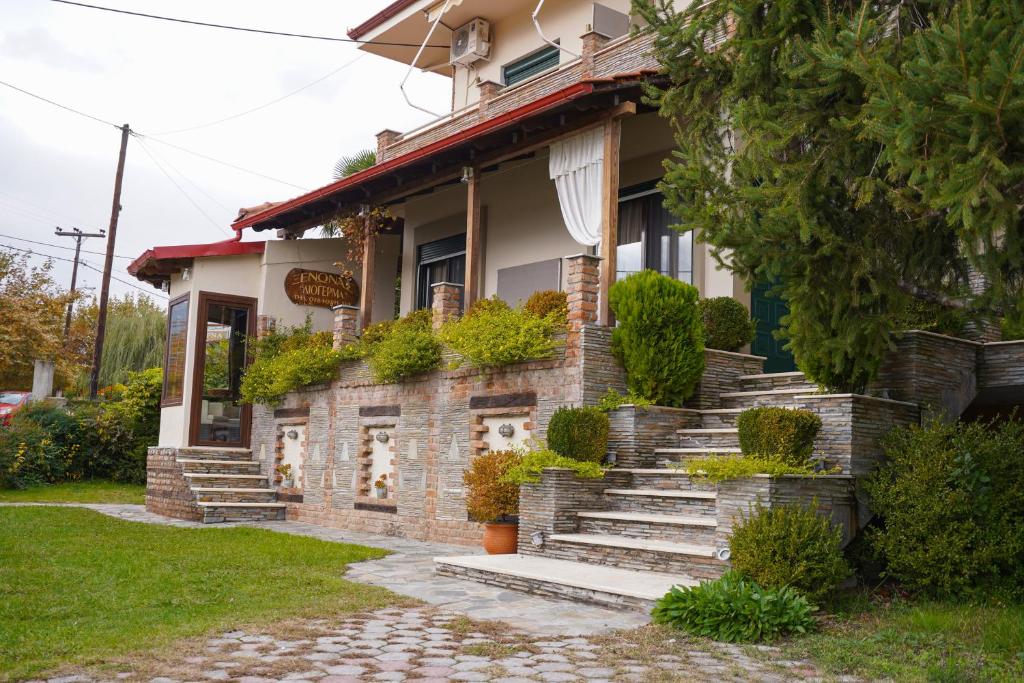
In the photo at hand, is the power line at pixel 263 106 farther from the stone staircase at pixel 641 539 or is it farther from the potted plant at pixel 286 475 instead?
the stone staircase at pixel 641 539

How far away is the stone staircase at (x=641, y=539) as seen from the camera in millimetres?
7383

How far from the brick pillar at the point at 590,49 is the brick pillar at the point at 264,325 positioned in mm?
7274

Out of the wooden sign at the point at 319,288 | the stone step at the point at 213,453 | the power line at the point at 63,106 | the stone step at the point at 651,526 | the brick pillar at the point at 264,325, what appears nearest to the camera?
the stone step at the point at 651,526

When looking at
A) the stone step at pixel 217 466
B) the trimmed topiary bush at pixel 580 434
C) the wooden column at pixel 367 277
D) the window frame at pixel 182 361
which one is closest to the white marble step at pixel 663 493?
the trimmed topiary bush at pixel 580 434

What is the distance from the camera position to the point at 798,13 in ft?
20.5

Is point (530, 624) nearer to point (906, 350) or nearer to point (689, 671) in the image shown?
point (689, 671)

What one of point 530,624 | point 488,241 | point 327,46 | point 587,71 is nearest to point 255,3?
point 327,46

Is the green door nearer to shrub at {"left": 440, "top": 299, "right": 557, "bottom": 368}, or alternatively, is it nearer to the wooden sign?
shrub at {"left": 440, "top": 299, "right": 557, "bottom": 368}

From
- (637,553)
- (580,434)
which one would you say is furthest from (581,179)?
(637,553)

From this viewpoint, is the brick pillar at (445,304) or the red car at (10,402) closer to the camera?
the brick pillar at (445,304)

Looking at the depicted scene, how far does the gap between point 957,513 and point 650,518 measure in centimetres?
251

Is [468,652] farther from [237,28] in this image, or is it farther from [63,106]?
[63,106]

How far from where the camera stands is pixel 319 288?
1734 centimetres

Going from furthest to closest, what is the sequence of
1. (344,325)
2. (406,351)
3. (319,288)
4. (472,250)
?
(319,288) → (344,325) → (472,250) → (406,351)
